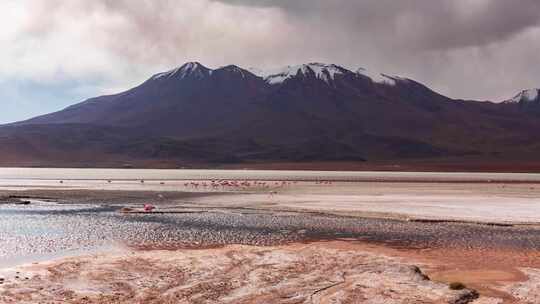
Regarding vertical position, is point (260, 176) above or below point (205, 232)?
above

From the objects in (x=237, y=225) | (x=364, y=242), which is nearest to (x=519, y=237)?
(x=364, y=242)

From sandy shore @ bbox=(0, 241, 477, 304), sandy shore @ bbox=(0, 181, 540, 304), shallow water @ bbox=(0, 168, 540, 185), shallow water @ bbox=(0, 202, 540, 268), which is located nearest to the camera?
sandy shore @ bbox=(0, 241, 477, 304)

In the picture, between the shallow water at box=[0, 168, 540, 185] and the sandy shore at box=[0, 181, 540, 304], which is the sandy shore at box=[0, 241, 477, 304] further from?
the shallow water at box=[0, 168, 540, 185]

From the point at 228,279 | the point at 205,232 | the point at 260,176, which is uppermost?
the point at 260,176

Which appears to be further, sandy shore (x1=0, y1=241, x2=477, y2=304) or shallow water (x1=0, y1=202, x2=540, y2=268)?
shallow water (x1=0, y1=202, x2=540, y2=268)

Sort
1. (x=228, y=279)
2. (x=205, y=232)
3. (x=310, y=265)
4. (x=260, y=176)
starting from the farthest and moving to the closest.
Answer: (x=260, y=176), (x=205, y=232), (x=310, y=265), (x=228, y=279)

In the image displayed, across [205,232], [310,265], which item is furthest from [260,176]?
[310,265]

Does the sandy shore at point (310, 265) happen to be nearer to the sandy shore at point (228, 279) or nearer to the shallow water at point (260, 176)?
the sandy shore at point (228, 279)

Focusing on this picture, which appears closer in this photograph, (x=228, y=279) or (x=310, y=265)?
(x=228, y=279)

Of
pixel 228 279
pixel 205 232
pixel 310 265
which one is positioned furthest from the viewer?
pixel 205 232

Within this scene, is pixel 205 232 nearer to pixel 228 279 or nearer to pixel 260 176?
pixel 228 279

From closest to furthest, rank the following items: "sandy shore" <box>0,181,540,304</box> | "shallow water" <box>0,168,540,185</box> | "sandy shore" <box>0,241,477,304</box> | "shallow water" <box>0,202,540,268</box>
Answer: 1. "sandy shore" <box>0,241,477,304</box>
2. "sandy shore" <box>0,181,540,304</box>
3. "shallow water" <box>0,202,540,268</box>
4. "shallow water" <box>0,168,540,185</box>

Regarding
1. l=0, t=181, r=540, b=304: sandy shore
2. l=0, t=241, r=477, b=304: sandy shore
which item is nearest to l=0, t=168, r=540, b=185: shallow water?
l=0, t=181, r=540, b=304: sandy shore
